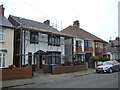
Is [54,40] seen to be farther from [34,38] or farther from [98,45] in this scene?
[98,45]

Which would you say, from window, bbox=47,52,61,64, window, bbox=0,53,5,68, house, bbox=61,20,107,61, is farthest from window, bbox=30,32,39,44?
house, bbox=61,20,107,61

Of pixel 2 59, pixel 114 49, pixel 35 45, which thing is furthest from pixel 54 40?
pixel 114 49

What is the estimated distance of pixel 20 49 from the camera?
22.2 meters

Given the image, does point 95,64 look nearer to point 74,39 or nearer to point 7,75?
point 74,39

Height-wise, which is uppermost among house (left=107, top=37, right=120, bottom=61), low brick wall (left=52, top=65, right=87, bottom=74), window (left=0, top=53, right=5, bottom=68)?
house (left=107, top=37, right=120, bottom=61)

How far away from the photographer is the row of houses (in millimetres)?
20750

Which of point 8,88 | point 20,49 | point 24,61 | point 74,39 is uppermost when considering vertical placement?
point 74,39

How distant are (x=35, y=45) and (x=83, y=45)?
12932mm

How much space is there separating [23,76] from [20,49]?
6.21 m

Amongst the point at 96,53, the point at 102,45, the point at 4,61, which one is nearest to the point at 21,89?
the point at 4,61

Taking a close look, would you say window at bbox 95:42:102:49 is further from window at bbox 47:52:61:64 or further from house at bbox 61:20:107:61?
window at bbox 47:52:61:64

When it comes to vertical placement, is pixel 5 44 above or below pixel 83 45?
below

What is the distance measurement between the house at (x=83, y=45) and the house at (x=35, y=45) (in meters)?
4.26

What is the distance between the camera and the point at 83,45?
34438 mm
